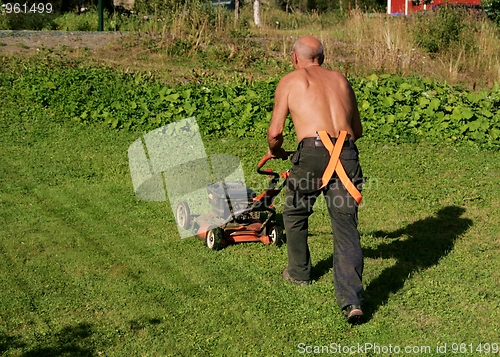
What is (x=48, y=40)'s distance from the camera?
15633 millimetres

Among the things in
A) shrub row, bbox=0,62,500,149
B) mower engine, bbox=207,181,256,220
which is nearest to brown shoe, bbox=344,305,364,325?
mower engine, bbox=207,181,256,220

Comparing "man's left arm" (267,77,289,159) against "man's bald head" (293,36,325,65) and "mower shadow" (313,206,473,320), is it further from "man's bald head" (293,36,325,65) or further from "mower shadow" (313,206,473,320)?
"mower shadow" (313,206,473,320)

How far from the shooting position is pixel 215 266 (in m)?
7.21

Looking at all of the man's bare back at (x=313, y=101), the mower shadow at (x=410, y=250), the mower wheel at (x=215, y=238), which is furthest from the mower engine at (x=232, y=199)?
the man's bare back at (x=313, y=101)

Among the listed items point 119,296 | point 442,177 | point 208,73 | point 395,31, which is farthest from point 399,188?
point 395,31

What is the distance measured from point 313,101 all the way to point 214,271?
6.80 ft

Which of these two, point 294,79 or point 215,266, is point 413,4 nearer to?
point 215,266

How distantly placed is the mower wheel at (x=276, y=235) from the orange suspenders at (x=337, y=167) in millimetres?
1989

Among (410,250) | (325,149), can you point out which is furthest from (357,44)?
(325,149)

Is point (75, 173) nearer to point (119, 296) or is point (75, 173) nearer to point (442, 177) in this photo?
point (119, 296)

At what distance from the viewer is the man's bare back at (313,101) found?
6.00 meters

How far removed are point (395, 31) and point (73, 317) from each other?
1405 centimetres

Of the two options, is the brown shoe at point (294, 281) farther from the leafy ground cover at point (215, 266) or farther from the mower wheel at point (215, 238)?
the mower wheel at point (215, 238)

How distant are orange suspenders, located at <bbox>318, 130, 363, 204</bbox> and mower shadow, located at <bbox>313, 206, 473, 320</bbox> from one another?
1.07 m
